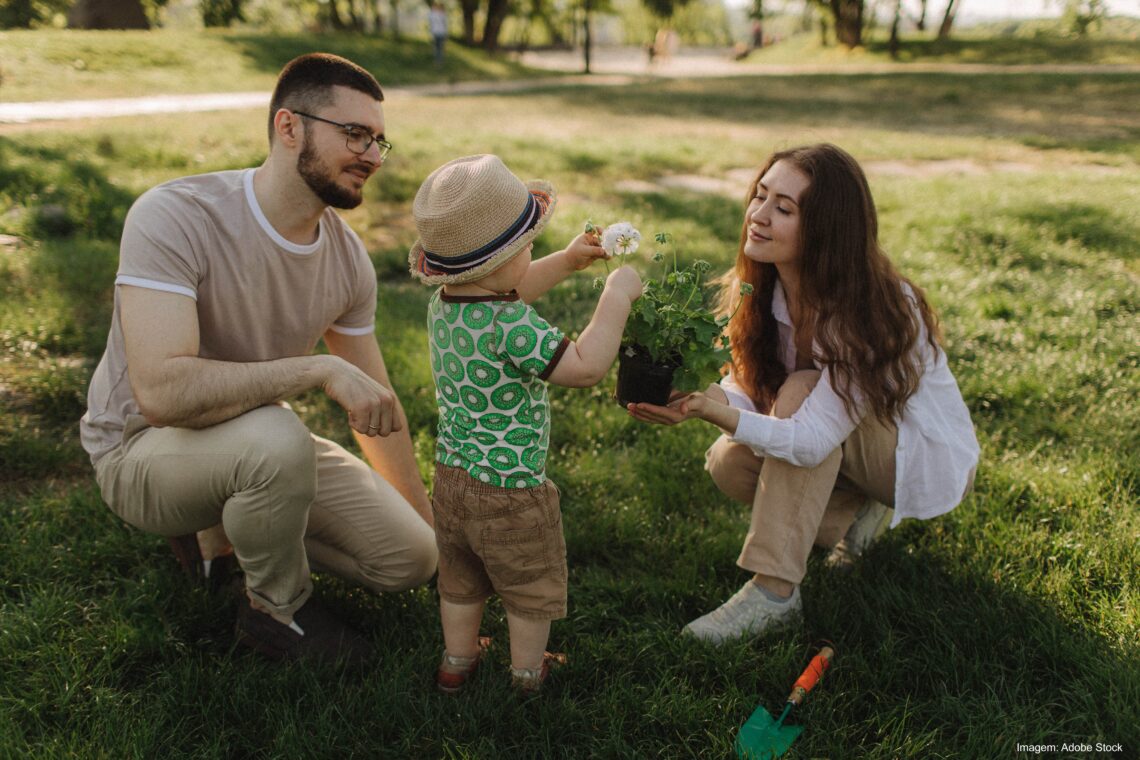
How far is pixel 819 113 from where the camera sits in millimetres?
16031

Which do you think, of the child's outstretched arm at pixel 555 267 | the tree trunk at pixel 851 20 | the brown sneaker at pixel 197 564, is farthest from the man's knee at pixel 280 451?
the tree trunk at pixel 851 20

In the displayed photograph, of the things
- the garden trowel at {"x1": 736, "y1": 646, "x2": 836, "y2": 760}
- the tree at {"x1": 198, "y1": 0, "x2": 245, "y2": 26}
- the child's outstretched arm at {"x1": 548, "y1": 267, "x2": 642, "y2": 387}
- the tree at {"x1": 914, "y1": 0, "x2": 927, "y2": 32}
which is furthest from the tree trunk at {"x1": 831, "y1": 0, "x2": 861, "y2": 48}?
the garden trowel at {"x1": 736, "y1": 646, "x2": 836, "y2": 760}

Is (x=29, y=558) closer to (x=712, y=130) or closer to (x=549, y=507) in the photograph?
(x=549, y=507)

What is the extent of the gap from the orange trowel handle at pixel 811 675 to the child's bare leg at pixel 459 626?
2.95 ft

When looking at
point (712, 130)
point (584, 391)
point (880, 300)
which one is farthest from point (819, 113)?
point (880, 300)

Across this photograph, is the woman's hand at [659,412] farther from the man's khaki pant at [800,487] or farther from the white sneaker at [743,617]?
the white sneaker at [743,617]

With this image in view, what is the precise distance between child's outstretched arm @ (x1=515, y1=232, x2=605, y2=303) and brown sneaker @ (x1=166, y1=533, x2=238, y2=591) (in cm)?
138

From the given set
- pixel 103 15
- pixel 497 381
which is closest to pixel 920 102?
pixel 497 381

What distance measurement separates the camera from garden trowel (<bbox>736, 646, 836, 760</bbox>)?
6.81 feet

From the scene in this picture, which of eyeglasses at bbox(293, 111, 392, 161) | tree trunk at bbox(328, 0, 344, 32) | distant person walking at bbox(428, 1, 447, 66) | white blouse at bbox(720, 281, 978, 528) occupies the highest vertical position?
tree trunk at bbox(328, 0, 344, 32)

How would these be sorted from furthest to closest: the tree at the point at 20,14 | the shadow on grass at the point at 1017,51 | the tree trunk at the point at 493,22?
the tree trunk at the point at 493,22, the tree at the point at 20,14, the shadow on grass at the point at 1017,51

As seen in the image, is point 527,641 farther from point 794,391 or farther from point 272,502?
point 794,391

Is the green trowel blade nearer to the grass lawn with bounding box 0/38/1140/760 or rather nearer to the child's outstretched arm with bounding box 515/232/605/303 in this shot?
the grass lawn with bounding box 0/38/1140/760

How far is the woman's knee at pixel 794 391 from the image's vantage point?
2584 millimetres
